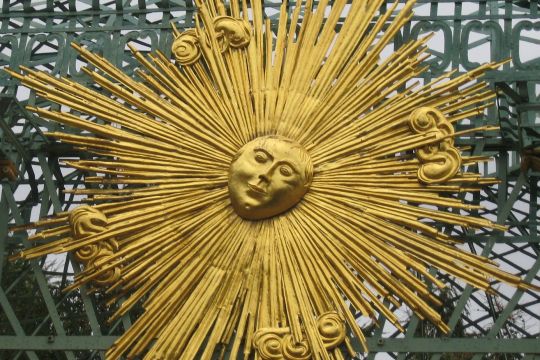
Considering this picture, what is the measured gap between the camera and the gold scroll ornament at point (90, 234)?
22.4ft

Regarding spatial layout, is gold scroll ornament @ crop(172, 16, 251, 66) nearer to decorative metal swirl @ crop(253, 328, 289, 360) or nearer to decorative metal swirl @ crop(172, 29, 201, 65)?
decorative metal swirl @ crop(172, 29, 201, 65)

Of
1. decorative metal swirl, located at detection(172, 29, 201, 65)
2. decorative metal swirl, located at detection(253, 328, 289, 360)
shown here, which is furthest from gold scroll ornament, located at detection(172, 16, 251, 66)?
decorative metal swirl, located at detection(253, 328, 289, 360)

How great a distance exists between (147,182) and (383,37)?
Result: 1234mm

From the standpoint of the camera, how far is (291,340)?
21.2 ft

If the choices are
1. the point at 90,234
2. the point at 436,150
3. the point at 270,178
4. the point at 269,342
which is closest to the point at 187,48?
the point at 270,178

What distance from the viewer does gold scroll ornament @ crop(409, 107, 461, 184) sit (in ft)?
21.7

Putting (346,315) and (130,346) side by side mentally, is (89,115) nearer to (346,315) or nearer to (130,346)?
(130,346)

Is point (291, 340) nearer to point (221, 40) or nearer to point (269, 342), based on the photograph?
point (269, 342)

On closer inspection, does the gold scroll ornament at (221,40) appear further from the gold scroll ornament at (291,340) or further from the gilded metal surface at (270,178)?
the gold scroll ornament at (291,340)

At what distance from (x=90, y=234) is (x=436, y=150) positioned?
157cm

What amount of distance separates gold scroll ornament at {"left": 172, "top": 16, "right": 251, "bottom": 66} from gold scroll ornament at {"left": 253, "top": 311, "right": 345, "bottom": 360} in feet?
4.53

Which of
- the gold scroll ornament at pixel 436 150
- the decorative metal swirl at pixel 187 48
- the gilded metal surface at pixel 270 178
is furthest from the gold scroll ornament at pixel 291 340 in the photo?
the decorative metal swirl at pixel 187 48

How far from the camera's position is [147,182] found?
22.6 ft

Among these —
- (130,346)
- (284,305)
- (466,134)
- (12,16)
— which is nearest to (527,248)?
(466,134)
